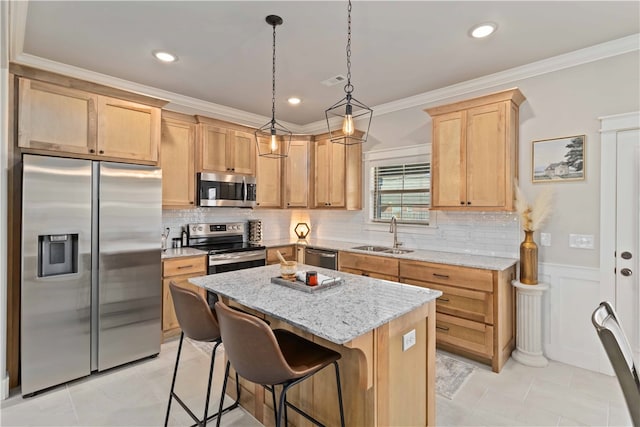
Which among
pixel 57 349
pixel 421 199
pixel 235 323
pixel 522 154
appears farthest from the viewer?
pixel 421 199

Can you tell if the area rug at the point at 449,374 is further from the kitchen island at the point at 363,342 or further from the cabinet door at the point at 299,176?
the cabinet door at the point at 299,176

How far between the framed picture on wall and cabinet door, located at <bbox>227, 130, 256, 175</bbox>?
3285mm

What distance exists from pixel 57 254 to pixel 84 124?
1.10 meters

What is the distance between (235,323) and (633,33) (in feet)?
11.8

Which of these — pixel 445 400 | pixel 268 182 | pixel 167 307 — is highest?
pixel 268 182

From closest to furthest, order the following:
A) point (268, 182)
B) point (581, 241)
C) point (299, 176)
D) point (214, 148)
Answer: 1. point (581, 241)
2. point (214, 148)
3. point (268, 182)
4. point (299, 176)

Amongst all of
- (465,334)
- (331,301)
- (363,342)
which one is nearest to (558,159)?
(465,334)

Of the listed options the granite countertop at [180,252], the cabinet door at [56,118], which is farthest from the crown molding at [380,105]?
the granite countertop at [180,252]

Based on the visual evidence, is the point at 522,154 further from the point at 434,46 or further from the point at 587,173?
the point at 434,46

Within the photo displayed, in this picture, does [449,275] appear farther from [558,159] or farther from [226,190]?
[226,190]

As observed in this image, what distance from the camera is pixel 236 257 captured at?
396 cm

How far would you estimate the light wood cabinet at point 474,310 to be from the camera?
2.87 metres

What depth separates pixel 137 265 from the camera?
118 inches

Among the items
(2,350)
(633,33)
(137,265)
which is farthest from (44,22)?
(633,33)
